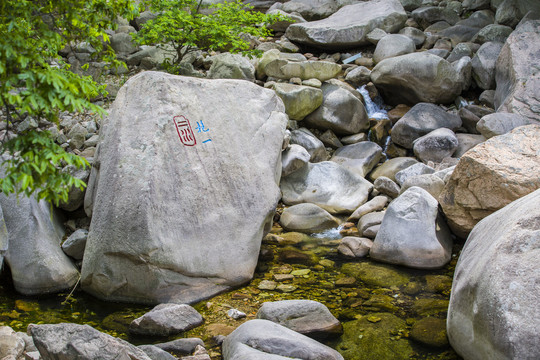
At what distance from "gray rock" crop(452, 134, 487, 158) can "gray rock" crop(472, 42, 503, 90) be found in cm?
207

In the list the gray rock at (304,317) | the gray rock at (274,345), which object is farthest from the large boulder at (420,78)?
the gray rock at (274,345)

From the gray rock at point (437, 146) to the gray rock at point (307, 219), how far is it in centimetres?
255

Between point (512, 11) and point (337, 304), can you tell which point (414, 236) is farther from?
point (512, 11)

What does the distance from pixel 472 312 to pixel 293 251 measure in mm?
3221

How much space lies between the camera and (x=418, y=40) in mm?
13195

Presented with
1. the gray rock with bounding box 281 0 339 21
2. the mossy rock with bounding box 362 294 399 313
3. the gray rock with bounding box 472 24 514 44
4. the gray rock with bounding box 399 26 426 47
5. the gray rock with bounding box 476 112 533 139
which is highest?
the gray rock with bounding box 281 0 339 21

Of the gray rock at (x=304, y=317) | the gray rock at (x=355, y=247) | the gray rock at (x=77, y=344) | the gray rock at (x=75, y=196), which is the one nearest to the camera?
the gray rock at (x=77, y=344)

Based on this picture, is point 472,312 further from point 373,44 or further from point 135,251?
point 373,44

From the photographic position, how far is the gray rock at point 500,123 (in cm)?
859

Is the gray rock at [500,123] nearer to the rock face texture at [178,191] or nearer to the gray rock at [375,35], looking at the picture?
the rock face texture at [178,191]

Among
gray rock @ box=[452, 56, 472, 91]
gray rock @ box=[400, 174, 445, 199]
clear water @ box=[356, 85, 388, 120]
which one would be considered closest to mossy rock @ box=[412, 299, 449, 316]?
gray rock @ box=[400, 174, 445, 199]

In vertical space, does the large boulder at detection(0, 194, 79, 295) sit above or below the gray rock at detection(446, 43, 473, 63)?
above

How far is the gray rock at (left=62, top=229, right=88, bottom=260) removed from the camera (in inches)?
243

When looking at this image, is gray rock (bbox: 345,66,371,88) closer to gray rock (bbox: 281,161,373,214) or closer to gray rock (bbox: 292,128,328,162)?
gray rock (bbox: 292,128,328,162)
